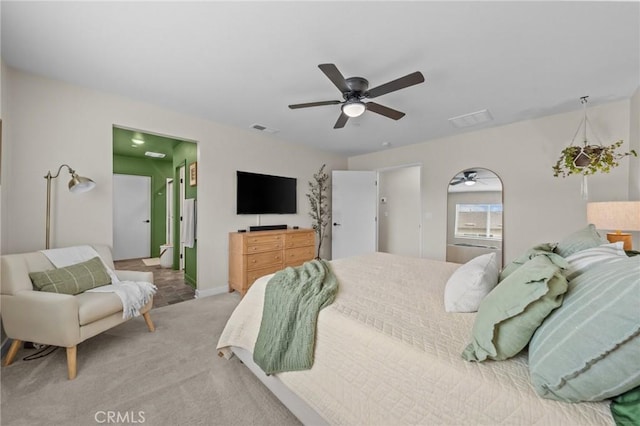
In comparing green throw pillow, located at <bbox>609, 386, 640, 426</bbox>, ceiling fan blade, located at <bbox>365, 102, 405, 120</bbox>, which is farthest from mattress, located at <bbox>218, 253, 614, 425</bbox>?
ceiling fan blade, located at <bbox>365, 102, 405, 120</bbox>

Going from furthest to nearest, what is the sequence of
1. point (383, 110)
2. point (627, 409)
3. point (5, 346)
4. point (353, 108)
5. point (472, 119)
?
point (472, 119)
point (383, 110)
point (353, 108)
point (5, 346)
point (627, 409)

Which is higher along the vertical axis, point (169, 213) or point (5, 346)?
point (169, 213)

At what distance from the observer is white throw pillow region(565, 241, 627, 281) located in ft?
3.59

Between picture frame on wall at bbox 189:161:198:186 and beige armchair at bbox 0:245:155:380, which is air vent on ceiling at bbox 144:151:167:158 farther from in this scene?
beige armchair at bbox 0:245:155:380

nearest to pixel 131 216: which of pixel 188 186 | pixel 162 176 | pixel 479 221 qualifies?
pixel 162 176

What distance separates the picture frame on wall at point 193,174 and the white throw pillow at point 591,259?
3.94 meters

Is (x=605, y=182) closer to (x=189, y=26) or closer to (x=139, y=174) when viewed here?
(x=189, y=26)

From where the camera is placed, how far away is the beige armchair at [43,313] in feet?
5.74

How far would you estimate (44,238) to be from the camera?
244 centimetres

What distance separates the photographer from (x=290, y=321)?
1473 mm

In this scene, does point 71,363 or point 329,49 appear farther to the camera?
point 329,49

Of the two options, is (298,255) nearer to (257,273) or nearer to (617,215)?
(257,273)

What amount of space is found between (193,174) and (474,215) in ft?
14.4

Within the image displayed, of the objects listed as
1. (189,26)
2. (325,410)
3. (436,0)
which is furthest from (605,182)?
(189,26)
